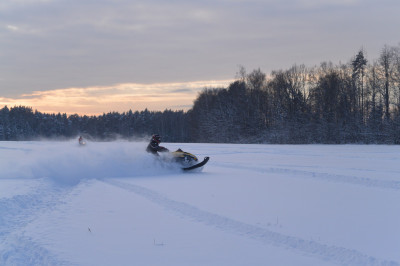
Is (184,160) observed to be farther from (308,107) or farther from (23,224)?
(308,107)

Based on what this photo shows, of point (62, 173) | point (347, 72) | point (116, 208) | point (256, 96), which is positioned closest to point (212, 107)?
point (256, 96)

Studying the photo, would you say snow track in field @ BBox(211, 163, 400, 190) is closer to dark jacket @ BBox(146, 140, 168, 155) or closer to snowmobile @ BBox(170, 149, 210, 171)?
snowmobile @ BBox(170, 149, 210, 171)

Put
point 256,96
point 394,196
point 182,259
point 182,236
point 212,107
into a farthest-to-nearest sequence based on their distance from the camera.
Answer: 1. point 212,107
2. point 256,96
3. point 394,196
4. point 182,236
5. point 182,259

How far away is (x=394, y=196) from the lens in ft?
29.6

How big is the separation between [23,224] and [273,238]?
492cm

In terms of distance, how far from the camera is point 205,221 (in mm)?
6766

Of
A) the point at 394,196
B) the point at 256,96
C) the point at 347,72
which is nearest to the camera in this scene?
the point at 394,196

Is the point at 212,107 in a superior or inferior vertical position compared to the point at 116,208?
superior

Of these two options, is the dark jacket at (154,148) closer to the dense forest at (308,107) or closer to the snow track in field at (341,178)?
the snow track in field at (341,178)

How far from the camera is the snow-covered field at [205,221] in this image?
4.99m

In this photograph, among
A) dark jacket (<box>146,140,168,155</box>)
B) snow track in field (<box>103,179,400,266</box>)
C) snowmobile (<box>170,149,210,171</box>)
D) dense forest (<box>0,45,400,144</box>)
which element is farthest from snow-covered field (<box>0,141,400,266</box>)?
dense forest (<box>0,45,400,144</box>)

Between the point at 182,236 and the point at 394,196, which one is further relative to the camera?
the point at 394,196

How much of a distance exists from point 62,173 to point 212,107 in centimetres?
6250

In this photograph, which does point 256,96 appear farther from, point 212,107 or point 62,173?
point 62,173
